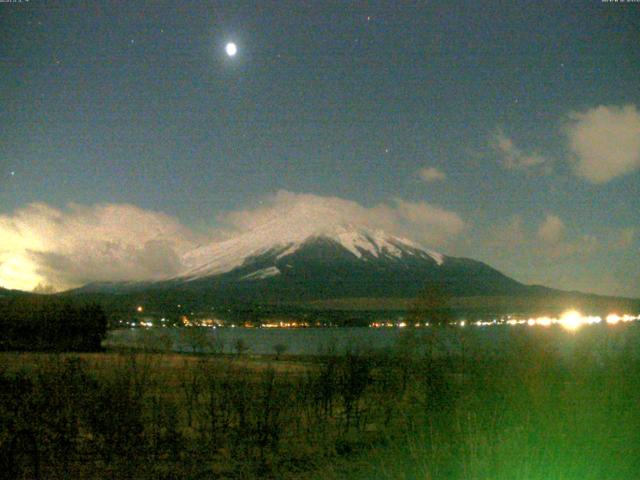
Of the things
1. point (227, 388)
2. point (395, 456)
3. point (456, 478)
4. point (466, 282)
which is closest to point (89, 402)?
point (227, 388)

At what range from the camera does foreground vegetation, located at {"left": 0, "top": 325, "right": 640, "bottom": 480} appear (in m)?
6.58

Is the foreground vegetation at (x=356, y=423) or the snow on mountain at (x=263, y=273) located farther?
the snow on mountain at (x=263, y=273)

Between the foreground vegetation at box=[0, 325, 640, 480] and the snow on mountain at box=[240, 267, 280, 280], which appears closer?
the foreground vegetation at box=[0, 325, 640, 480]

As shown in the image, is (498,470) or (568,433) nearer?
(498,470)

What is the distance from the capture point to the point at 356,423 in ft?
39.1

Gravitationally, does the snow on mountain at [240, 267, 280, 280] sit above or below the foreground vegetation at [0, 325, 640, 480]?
above

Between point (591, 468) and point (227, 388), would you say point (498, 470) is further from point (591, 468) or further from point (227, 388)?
point (227, 388)

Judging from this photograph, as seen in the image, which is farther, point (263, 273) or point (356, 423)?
point (263, 273)

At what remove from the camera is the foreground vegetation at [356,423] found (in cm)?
658

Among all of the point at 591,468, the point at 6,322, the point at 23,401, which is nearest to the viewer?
the point at 591,468

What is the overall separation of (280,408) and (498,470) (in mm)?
4894

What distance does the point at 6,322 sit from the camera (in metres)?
35.8

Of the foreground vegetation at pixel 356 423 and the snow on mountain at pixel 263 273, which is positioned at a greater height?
the snow on mountain at pixel 263 273

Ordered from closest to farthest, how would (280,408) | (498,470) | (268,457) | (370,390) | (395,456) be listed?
1. (498,470)
2. (395,456)
3. (268,457)
4. (280,408)
5. (370,390)
